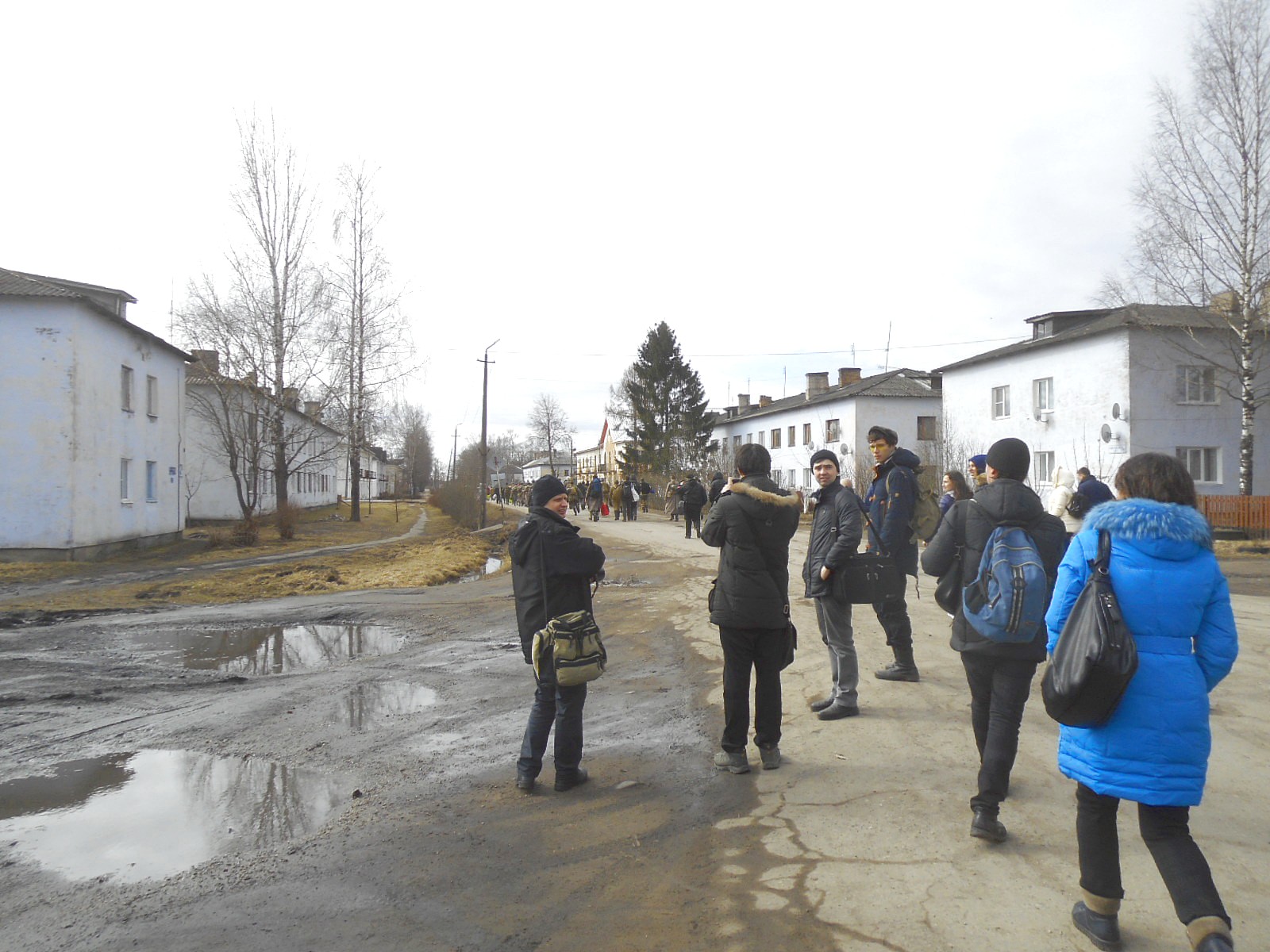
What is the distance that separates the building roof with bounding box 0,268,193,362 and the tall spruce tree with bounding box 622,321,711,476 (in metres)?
36.7

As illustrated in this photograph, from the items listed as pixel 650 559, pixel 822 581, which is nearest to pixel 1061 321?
pixel 650 559

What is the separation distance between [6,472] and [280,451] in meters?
11.3

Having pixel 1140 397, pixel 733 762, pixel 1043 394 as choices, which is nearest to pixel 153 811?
pixel 733 762

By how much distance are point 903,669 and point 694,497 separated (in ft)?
57.2

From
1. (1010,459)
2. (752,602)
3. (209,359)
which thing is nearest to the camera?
(1010,459)

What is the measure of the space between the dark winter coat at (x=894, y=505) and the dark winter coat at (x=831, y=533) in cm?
41

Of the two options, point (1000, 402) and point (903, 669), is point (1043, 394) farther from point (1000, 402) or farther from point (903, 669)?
point (903, 669)

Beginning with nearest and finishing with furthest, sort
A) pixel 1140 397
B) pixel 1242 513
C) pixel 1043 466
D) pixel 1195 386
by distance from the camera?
pixel 1242 513
pixel 1140 397
pixel 1195 386
pixel 1043 466

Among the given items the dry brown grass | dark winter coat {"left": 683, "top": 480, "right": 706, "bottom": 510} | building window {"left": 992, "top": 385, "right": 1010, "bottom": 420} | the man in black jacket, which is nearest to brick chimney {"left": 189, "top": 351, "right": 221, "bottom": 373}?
the dry brown grass

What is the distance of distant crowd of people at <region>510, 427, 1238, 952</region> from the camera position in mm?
2879

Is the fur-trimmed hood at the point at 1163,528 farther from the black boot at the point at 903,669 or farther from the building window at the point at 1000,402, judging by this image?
the building window at the point at 1000,402

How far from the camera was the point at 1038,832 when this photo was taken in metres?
4.04

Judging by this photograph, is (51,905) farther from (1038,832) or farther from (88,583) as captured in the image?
(88,583)

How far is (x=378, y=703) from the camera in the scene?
24.1ft
